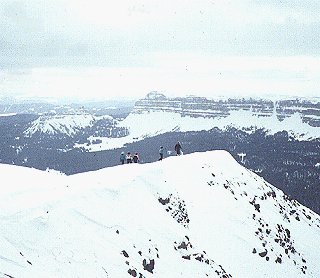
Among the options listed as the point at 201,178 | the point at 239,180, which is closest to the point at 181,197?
the point at 201,178

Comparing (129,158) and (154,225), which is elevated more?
(129,158)

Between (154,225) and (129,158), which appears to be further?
(129,158)

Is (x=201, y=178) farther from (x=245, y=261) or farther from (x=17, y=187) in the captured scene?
(x=17, y=187)

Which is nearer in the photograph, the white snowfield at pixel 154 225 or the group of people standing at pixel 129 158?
the white snowfield at pixel 154 225

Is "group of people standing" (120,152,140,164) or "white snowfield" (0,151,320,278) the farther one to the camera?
"group of people standing" (120,152,140,164)

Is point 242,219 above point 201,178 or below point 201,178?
below

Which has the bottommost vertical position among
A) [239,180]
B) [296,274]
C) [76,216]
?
[296,274]

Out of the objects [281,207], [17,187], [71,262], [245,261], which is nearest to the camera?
[71,262]

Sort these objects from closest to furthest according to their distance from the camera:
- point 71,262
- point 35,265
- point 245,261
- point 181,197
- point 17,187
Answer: point 35,265
point 71,262
point 17,187
point 245,261
point 181,197
